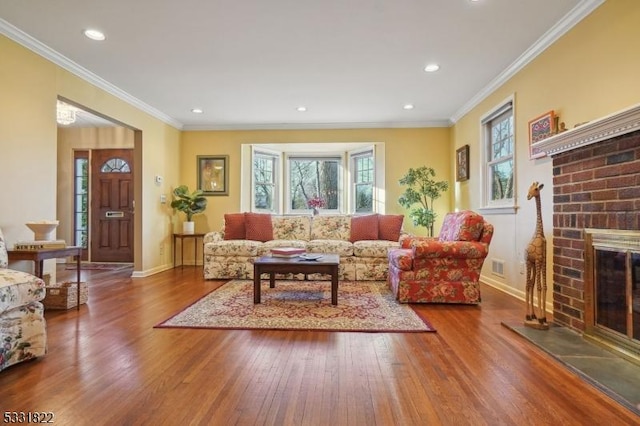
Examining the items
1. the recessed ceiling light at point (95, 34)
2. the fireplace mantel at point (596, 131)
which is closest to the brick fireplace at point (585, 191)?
the fireplace mantel at point (596, 131)

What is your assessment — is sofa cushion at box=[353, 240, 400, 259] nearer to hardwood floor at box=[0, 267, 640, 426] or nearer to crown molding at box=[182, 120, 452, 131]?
hardwood floor at box=[0, 267, 640, 426]

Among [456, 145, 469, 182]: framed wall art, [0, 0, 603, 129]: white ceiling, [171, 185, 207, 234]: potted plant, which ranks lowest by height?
[171, 185, 207, 234]: potted plant

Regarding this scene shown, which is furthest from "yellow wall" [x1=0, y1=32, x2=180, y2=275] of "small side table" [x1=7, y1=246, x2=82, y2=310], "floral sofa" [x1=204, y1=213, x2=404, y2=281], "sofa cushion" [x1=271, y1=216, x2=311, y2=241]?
"sofa cushion" [x1=271, y1=216, x2=311, y2=241]

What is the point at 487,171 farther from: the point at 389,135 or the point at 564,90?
the point at 389,135

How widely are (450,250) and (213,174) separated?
170 inches

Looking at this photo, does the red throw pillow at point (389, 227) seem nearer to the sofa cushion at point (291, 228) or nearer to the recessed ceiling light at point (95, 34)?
the sofa cushion at point (291, 228)

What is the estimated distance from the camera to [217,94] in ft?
14.9

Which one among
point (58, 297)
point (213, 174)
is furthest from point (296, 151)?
point (58, 297)

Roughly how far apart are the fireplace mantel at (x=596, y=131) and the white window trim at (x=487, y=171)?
45.0 inches

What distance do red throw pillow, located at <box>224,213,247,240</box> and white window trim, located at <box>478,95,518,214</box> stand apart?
3329 millimetres

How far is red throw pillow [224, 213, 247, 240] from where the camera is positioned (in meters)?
5.14

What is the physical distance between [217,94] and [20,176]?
2305mm

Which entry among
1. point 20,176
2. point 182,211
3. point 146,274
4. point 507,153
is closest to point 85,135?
point 182,211

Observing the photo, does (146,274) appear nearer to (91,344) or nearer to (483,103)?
(91,344)
